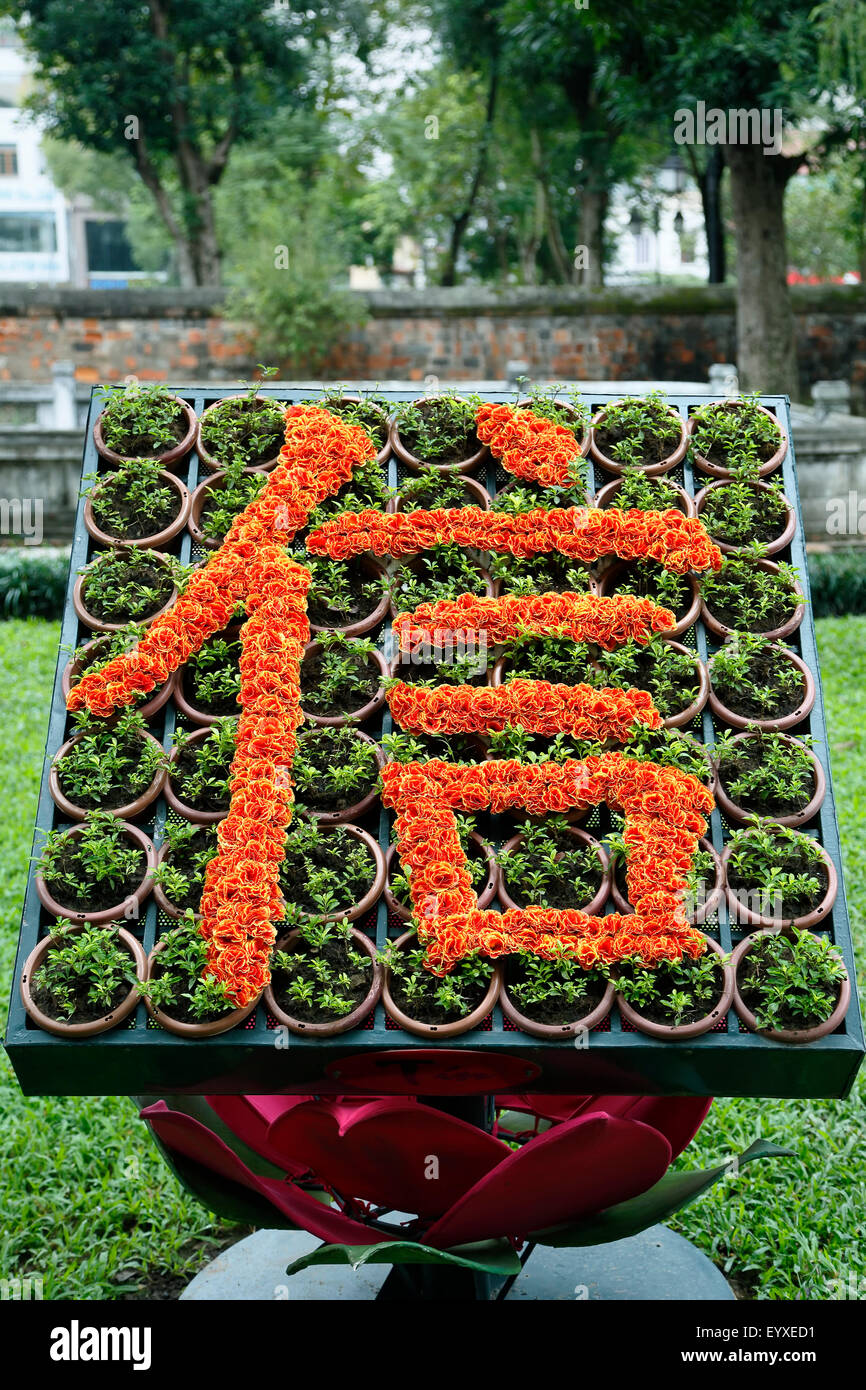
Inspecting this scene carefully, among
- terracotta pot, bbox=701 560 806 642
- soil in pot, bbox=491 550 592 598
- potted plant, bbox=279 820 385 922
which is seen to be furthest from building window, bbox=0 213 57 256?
potted plant, bbox=279 820 385 922

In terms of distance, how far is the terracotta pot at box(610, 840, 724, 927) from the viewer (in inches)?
87.0

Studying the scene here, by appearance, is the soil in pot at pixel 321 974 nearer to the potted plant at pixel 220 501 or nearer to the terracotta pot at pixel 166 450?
the potted plant at pixel 220 501

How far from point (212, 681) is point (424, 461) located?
665mm

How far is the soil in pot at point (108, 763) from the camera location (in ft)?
7.72

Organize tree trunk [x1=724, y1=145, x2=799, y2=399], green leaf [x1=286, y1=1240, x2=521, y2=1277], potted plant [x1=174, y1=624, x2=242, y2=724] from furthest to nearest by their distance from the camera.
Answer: tree trunk [x1=724, y1=145, x2=799, y2=399], potted plant [x1=174, y1=624, x2=242, y2=724], green leaf [x1=286, y1=1240, x2=521, y2=1277]

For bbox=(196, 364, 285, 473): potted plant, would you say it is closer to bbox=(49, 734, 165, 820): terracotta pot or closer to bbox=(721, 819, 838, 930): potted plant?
bbox=(49, 734, 165, 820): terracotta pot

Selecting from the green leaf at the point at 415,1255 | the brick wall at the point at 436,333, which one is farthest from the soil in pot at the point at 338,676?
the brick wall at the point at 436,333

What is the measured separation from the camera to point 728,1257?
3.13 m

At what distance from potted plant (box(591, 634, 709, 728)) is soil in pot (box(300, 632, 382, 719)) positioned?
44cm

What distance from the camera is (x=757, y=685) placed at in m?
2.47

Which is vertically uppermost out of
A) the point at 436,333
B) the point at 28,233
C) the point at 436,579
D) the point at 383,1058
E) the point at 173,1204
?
the point at 28,233

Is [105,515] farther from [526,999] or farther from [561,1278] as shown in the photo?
[561,1278]

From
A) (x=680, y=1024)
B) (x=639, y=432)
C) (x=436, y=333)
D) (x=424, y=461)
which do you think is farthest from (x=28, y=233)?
(x=680, y=1024)

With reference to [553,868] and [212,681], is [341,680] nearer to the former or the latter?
[212,681]
